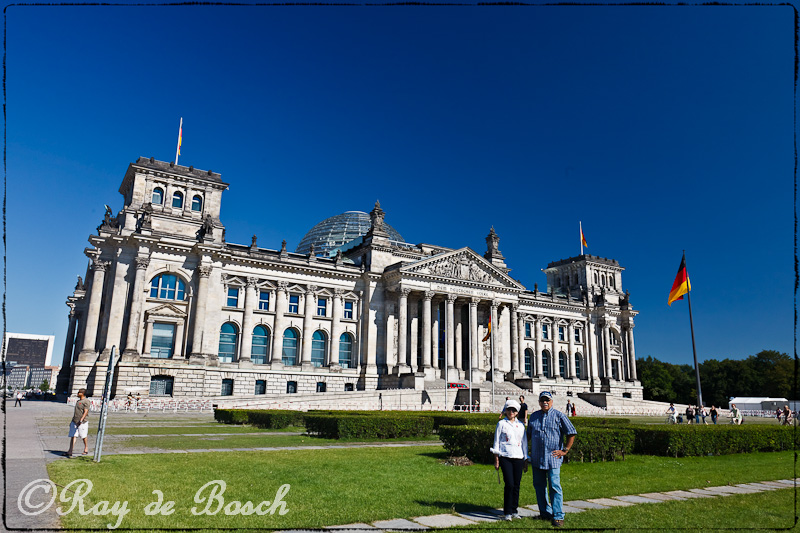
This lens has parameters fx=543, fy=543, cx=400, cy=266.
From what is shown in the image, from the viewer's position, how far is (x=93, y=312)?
51.5 m

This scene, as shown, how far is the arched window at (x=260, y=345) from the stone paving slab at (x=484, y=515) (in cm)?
5236

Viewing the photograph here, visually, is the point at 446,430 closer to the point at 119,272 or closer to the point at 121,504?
the point at 121,504

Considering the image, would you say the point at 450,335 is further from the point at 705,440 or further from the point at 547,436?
the point at 547,436

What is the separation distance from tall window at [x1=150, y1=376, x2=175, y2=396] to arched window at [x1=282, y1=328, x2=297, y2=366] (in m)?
13.0

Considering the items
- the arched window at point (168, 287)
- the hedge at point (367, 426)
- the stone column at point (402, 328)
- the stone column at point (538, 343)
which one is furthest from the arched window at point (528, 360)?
the hedge at point (367, 426)

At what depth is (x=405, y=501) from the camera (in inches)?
432

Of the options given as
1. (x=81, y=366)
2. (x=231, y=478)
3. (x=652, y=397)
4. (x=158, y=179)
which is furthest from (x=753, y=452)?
(x=652, y=397)

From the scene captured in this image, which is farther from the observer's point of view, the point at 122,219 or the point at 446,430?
the point at 122,219

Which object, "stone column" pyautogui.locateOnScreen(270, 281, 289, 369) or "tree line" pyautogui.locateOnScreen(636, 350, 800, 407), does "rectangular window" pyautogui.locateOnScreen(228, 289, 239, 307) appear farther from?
"tree line" pyautogui.locateOnScreen(636, 350, 800, 407)

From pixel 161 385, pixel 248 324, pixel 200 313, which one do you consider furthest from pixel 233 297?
pixel 161 385

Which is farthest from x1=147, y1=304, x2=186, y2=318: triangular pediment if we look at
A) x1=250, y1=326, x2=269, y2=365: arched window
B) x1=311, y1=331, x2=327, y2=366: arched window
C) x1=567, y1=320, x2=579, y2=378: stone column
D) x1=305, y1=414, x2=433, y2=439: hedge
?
x1=567, y1=320, x2=579, y2=378: stone column

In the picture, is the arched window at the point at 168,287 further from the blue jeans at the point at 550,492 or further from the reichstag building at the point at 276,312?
the blue jeans at the point at 550,492

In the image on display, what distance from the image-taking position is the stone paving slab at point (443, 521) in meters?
9.24

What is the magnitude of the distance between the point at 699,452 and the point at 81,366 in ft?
160
